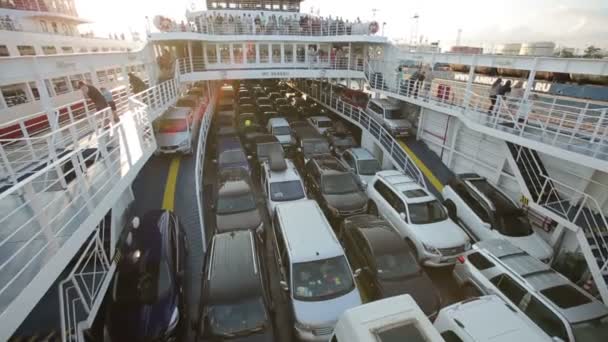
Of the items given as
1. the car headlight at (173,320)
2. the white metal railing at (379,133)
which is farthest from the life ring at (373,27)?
the car headlight at (173,320)

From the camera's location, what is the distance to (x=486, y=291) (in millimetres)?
6535

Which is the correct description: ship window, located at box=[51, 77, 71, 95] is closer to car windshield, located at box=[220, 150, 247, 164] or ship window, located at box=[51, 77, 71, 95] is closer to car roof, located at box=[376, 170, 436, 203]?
car windshield, located at box=[220, 150, 247, 164]

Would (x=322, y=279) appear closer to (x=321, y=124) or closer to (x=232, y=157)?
(x=232, y=157)

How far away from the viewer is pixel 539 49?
712 inches

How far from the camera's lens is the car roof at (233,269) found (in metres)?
5.66

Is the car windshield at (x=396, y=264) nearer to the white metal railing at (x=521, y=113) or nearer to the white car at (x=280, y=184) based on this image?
the white car at (x=280, y=184)

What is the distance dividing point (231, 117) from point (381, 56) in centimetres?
1102

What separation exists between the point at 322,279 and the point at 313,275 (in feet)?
0.74

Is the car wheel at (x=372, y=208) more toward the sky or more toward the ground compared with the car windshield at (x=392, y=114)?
more toward the ground

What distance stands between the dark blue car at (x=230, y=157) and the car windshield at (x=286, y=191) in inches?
74.8

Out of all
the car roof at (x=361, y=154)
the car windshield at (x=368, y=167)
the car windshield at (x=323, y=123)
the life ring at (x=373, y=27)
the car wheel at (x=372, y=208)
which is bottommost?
the car wheel at (x=372, y=208)

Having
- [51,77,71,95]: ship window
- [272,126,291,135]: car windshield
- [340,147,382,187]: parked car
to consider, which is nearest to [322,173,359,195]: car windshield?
[340,147,382,187]: parked car

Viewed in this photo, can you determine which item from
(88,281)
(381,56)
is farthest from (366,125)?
(88,281)

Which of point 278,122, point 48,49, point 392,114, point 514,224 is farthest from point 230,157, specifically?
point 48,49
